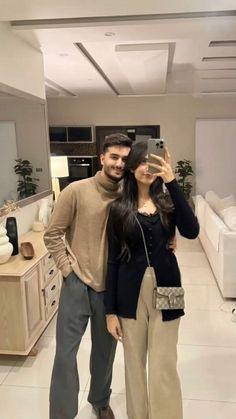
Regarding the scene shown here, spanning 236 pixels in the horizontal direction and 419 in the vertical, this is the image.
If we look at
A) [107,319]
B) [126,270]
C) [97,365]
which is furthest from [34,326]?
[126,270]

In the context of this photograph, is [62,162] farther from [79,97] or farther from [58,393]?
[58,393]

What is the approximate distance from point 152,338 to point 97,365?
48 centimetres

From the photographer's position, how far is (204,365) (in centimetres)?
251

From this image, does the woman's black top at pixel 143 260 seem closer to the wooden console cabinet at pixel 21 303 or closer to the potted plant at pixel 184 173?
the wooden console cabinet at pixel 21 303

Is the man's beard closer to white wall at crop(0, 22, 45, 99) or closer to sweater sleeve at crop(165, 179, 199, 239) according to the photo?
sweater sleeve at crop(165, 179, 199, 239)

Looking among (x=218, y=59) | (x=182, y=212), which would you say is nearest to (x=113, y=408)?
(x=182, y=212)

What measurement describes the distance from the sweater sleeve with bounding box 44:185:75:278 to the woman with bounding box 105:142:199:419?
23 cm

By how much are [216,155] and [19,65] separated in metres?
4.90

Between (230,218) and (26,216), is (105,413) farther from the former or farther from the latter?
(230,218)

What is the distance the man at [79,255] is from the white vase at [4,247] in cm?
94

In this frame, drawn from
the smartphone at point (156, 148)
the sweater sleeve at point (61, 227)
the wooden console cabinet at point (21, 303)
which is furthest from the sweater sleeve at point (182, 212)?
the wooden console cabinet at point (21, 303)

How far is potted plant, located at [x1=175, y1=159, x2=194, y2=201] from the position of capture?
7008mm

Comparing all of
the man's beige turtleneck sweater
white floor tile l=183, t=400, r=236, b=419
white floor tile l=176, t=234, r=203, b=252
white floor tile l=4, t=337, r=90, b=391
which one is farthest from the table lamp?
white floor tile l=183, t=400, r=236, b=419

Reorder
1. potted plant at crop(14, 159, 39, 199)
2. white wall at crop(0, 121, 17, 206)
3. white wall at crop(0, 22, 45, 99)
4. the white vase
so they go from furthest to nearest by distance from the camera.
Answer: potted plant at crop(14, 159, 39, 199), white wall at crop(0, 121, 17, 206), white wall at crop(0, 22, 45, 99), the white vase
